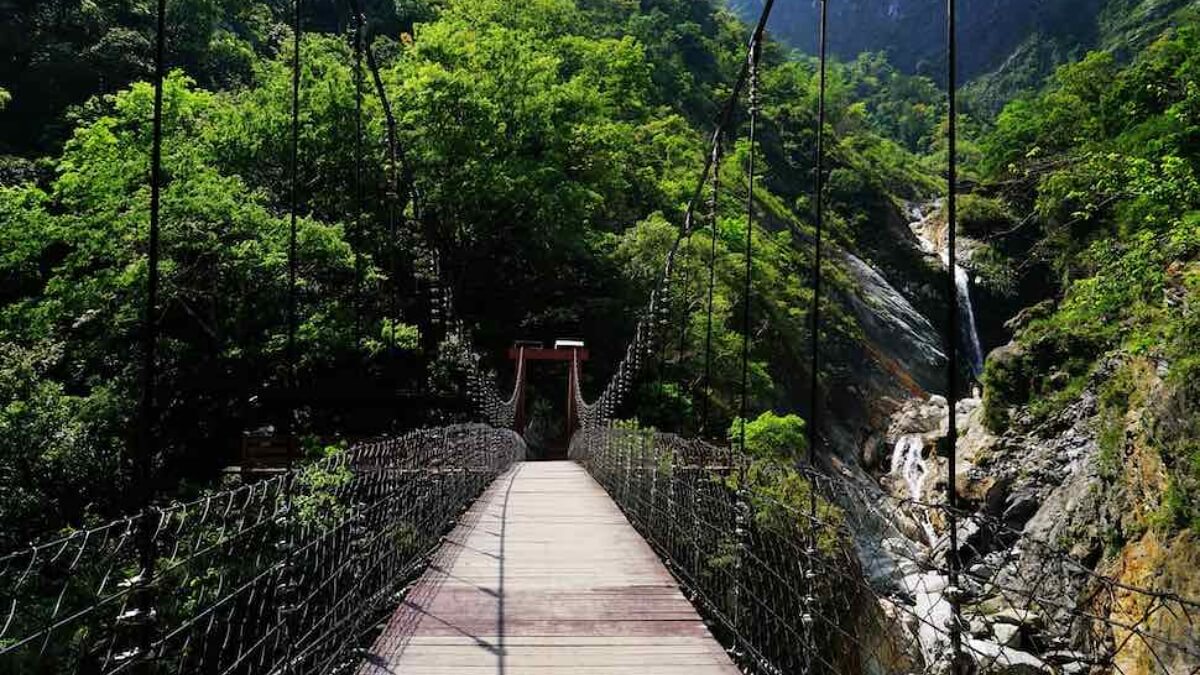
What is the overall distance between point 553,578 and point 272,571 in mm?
1753

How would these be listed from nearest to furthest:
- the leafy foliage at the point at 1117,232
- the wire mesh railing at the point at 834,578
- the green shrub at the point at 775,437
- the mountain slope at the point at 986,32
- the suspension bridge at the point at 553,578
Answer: the wire mesh railing at the point at 834,578 < the suspension bridge at the point at 553,578 < the leafy foliage at the point at 1117,232 < the green shrub at the point at 775,437 < the mountain slope at the point at 986,32

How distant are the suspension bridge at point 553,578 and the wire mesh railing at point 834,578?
0.02 meters

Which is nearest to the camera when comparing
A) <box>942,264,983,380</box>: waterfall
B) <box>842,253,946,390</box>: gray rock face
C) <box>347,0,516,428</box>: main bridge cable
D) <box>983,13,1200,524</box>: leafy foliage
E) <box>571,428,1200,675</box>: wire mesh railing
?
<box>571,428,1200,675</box>: wire mesh railing

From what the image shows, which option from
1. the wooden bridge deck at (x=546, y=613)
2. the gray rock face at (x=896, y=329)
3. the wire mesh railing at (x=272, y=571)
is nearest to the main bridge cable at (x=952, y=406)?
the wooden bridge deck at (x=546, y=613)

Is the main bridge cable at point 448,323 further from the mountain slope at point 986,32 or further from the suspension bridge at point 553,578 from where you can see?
the mountain slope at point 986,32

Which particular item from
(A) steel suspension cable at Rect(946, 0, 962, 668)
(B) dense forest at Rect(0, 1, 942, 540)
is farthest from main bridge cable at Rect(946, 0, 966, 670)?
(B) dense forest at Rect(0, 1, 942, 540)

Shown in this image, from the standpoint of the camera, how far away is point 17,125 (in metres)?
13.4

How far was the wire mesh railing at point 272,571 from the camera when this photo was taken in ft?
4.60

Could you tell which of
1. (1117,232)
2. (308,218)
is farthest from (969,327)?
(308,218)

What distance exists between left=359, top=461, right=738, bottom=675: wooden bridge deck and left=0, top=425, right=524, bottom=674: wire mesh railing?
0.48 ft

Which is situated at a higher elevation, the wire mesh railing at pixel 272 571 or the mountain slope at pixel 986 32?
the mountain slope at pixel 986 32

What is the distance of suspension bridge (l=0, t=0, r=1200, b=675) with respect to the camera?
4.77 ft

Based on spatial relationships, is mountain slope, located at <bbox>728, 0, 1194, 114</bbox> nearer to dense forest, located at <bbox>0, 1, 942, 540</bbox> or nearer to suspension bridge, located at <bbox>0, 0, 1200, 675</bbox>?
dense forest, located at <bbox>0, 1, 942, 540</bbox>

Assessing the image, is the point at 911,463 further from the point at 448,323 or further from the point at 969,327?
the point at 448,323
